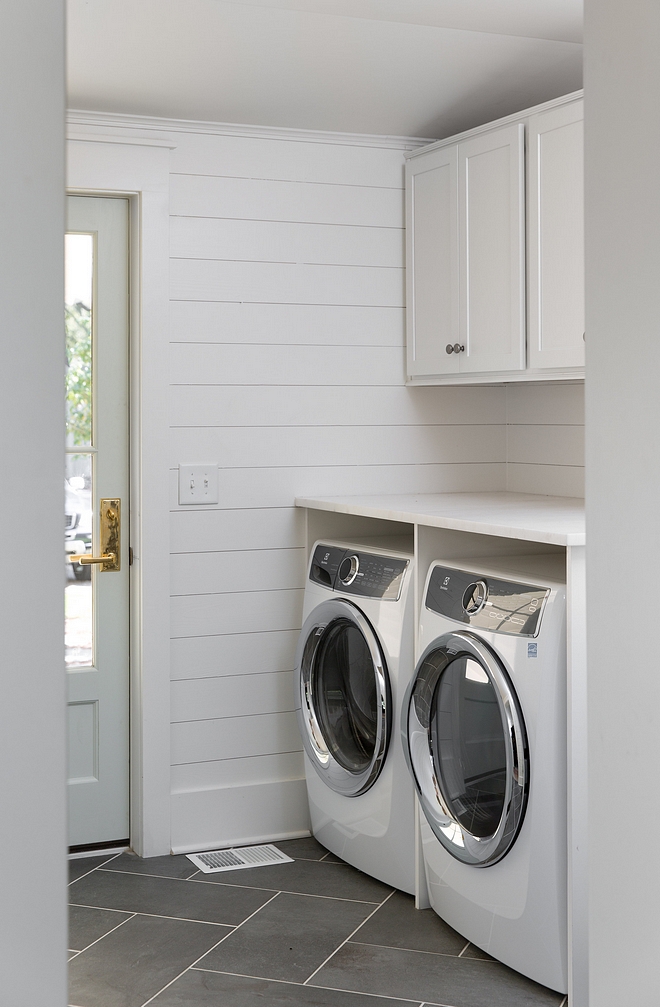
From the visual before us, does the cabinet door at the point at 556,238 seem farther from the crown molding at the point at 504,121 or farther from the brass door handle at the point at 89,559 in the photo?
the brass door handle at the point at 89,559

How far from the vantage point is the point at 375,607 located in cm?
283

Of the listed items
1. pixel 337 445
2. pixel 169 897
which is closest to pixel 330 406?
pixel 337 445

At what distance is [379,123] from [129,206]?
84cm

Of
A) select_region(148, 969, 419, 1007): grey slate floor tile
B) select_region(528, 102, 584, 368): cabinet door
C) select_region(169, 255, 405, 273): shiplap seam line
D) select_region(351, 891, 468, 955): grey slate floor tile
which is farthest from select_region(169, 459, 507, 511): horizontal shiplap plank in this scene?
select_region(148, 969, 419, 1007): grey slate floor tile

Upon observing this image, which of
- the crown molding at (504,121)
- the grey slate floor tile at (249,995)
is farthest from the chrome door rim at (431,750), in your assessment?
the crown molding at (504,121)

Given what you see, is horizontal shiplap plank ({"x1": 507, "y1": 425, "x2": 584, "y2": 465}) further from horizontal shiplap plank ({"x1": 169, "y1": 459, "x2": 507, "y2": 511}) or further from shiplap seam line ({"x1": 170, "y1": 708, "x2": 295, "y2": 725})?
shiplap seam line ({"x1": 170, "y1": 708, "x2": 295, "y2": 725})

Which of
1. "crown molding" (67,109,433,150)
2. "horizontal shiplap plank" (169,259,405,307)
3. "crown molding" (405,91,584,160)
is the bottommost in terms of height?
"horizontal shiplap plank" (169,259,405,307)

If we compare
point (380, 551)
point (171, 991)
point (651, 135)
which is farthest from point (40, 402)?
point (380, 551)

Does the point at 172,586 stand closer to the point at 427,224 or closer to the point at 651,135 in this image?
the point at 427,224

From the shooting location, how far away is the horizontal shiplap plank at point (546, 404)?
3260 mm

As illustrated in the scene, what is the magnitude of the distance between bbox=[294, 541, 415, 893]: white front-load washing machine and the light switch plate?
1.25ft

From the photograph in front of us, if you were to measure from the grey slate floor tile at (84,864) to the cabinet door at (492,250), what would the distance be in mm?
1884

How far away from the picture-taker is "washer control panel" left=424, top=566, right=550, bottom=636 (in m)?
2.25

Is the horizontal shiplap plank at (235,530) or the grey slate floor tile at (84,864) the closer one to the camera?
the grey slate floor tile at (84,864)
